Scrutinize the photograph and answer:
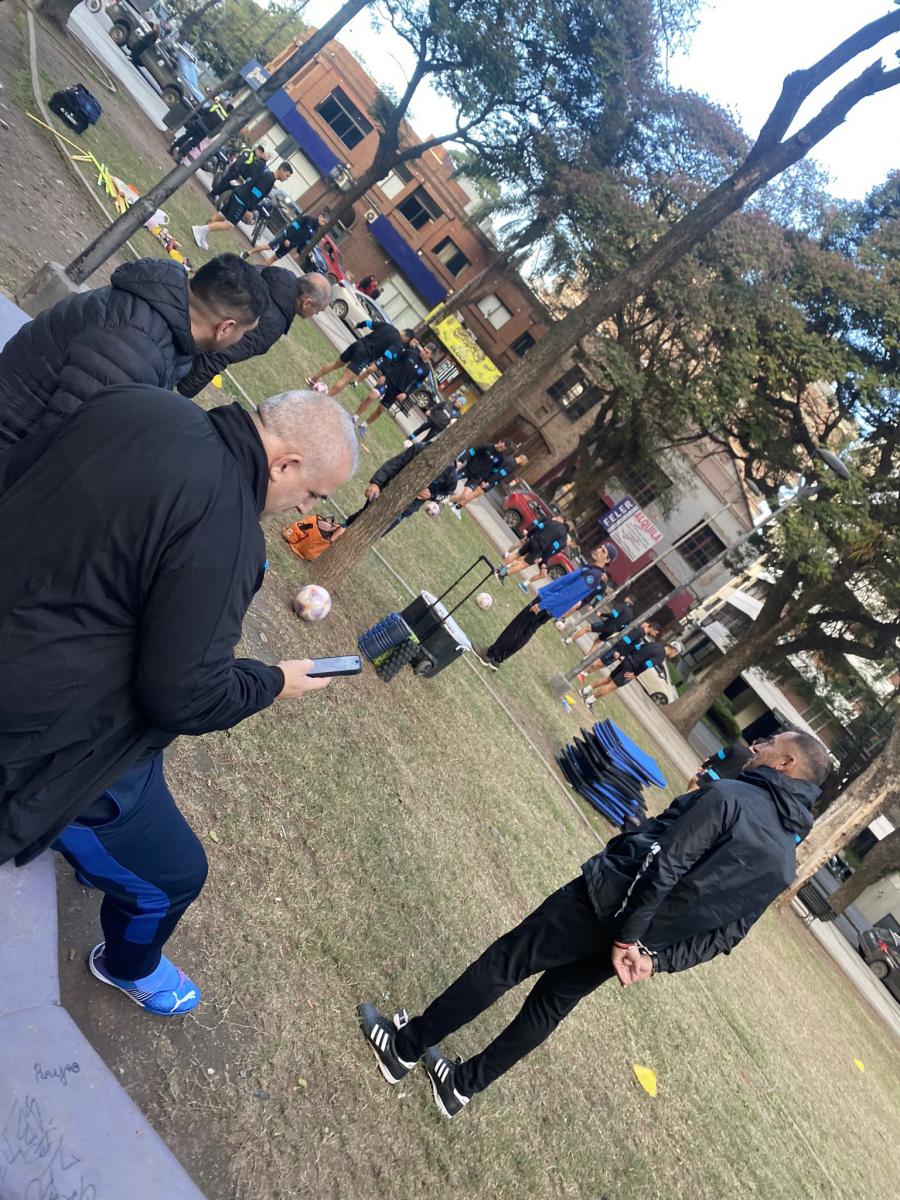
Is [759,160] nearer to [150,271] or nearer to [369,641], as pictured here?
[369,641]

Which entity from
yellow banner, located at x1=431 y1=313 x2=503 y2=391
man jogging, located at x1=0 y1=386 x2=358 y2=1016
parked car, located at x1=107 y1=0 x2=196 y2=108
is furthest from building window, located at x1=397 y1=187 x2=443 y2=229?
man jogging, located at x1=0 y1=386 x2=358 y2=1016

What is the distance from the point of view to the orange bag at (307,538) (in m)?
8.32

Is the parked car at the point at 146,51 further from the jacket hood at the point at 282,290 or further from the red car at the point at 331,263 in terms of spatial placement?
the jacket hood at the point at 282,290

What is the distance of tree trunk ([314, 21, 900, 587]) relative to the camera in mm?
7000

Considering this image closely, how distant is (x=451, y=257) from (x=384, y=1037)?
43691 mm

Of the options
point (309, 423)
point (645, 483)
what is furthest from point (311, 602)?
point (645, 483)

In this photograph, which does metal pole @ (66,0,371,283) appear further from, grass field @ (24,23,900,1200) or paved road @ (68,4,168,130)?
paved road @ (68,4,168,130)

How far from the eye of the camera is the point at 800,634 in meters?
23.1

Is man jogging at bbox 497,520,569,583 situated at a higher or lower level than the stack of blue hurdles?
higher

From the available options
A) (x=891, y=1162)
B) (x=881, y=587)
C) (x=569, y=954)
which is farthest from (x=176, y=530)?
(x=881, y=587)

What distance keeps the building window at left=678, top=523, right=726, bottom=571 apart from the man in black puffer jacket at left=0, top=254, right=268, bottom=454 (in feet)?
→ 115

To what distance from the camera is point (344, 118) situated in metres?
42.9

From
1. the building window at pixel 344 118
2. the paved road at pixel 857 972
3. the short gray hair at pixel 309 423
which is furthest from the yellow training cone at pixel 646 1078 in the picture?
the building window at pixel 344 118

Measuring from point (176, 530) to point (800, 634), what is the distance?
77.8 feet
